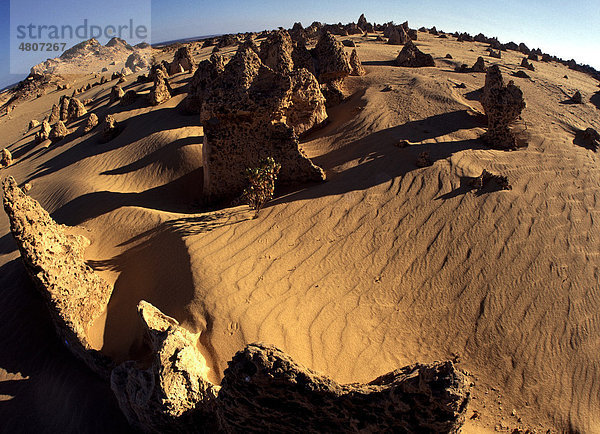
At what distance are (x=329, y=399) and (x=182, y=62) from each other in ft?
60.7

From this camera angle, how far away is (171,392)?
3.07m

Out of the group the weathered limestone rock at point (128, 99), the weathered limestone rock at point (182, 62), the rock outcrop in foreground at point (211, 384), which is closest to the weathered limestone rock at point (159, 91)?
the weathered limestone rock at point (128, 99)

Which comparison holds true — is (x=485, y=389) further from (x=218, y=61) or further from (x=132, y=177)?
(x=218, y=61)

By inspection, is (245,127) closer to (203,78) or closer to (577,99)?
(203,78)

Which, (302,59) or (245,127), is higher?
(302,59)

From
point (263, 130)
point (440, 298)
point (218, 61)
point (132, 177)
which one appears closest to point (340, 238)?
point (440, 298)

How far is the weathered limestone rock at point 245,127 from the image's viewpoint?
6379 mm

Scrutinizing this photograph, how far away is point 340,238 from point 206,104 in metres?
3.54

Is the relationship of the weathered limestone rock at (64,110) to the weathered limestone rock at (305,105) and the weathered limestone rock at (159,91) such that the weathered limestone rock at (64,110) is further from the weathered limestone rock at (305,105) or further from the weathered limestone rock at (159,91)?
the weathered limestone rock at (305,105)

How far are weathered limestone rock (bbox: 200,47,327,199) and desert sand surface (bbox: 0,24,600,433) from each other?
71cm

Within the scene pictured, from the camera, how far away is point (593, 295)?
468 centimetres

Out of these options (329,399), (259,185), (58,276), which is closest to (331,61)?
(259,185)

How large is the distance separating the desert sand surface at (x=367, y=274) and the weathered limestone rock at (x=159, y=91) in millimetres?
5233

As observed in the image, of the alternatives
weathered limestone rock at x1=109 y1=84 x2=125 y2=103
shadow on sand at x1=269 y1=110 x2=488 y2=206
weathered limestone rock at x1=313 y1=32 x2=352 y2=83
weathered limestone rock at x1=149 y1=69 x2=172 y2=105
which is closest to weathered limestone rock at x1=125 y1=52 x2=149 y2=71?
weathered limestone rock at x1=109 y1=84 x2=125 y2=103
